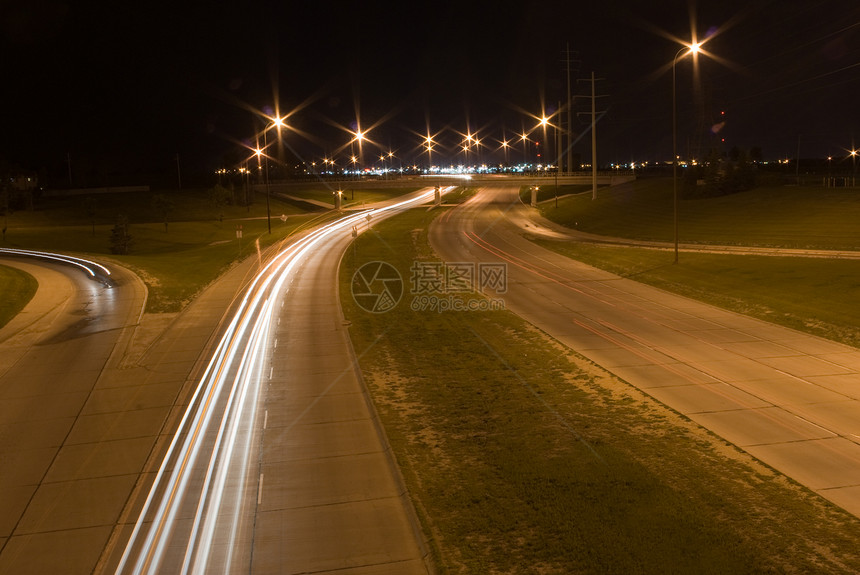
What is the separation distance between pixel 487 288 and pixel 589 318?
361 inches

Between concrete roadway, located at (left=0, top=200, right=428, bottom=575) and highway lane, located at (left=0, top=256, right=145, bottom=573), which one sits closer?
concrete roadway, located at (left=0, top=200, right=428, bottom=575)

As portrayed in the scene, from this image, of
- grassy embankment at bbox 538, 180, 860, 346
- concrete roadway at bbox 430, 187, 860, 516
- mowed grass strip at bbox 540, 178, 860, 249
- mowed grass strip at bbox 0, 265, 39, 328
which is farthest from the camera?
mowed grass strip at bbox 540, 178, 860, 249

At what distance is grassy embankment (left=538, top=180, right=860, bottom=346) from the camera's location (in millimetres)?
28625

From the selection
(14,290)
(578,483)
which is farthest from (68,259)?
(578,483)

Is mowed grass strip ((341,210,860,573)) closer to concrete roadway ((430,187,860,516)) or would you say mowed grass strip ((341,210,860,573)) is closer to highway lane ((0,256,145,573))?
concrete roadway ((430,187,860,516))

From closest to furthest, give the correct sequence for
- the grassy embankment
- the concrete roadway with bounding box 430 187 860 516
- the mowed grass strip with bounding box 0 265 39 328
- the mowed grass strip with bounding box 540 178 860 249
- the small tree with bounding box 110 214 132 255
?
the concrete roadway with bounding box 430 187 860 516 → the grassy embankment → the mowed grass strip with bounding box 0 265 39 328 → the mowed grass strip with bounding box 540 178 860 249 → the small tree with bounding box 110 214 132 255

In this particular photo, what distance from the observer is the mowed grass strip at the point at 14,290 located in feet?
103

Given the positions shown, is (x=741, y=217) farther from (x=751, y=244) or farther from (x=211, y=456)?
(x=211, y=456)

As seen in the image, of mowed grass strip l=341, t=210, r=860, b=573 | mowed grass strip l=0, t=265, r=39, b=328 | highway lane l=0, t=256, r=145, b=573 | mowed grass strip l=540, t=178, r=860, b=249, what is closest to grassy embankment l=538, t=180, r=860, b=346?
mowed grass strip l=540, t=178, r=860, b=249

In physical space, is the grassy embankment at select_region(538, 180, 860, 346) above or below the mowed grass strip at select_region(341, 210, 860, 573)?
above

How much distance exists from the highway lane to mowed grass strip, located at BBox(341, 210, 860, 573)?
21.0 feet

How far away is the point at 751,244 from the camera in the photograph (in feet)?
150

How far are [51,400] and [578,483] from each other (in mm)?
15238

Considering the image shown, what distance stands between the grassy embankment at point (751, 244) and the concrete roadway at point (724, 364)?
5.53 ft
